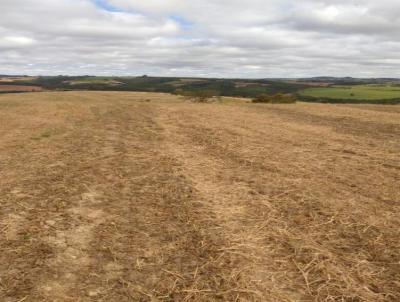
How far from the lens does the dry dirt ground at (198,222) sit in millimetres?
5008

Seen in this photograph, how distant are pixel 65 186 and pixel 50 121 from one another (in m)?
13.4

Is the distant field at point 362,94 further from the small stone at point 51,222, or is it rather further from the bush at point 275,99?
the small stone at point 51,222

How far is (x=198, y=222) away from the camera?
695 centimetres

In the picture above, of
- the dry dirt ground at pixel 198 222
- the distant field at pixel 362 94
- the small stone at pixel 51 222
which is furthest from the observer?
the distant field at pixel 362 94

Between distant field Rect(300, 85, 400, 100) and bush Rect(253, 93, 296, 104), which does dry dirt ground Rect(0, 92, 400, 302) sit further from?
distant field Rect(300, 85, 400, 100)

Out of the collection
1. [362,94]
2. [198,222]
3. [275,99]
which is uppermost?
[198,222]

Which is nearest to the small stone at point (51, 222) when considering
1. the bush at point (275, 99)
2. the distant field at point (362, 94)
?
the bush at point (275, 99)

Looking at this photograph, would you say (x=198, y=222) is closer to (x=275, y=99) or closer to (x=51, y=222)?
(x=51, y=222)

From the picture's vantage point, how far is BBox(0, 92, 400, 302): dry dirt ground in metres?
5.01

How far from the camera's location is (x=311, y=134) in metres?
17.2

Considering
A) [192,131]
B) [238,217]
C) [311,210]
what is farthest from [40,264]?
[192,131]

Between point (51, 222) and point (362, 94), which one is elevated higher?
point (51, 222)

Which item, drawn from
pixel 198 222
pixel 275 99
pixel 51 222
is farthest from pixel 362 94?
pixel 51 222

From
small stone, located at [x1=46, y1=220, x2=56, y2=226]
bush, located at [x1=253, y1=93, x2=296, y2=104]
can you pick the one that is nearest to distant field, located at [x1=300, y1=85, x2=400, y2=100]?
bush, located at [x1=253, y1=93, x2=296, y2=104]
